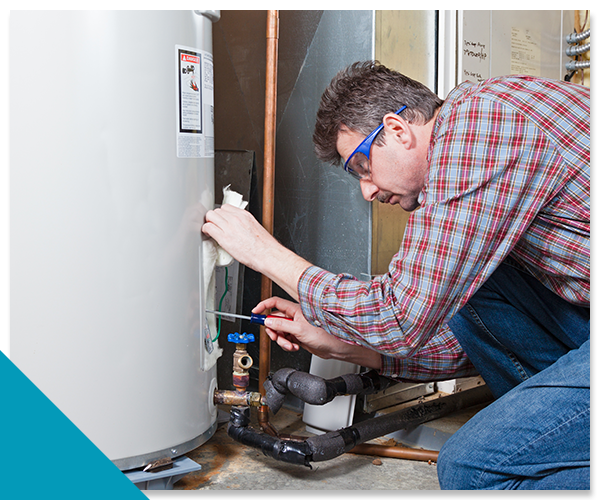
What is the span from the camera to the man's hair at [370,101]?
1408 millimetres

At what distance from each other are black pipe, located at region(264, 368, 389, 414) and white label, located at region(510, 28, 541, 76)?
1529 millimetres

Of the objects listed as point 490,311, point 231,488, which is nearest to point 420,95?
point 490,311

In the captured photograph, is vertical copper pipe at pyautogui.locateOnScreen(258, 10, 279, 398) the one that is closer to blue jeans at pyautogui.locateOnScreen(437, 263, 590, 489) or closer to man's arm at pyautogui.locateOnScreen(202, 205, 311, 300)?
man's arm at pyautogui.locateOnScreen(202, 205, 311, 300)

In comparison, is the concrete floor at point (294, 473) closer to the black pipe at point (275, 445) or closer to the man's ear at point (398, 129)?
the black pipe at point (275, 445)

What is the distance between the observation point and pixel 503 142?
1.17 metres

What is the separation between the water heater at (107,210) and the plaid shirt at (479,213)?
0.38 metres

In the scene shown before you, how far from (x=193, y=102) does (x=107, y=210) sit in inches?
13.1

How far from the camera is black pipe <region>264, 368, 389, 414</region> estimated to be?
1616mm

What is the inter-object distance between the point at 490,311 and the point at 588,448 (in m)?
0.43

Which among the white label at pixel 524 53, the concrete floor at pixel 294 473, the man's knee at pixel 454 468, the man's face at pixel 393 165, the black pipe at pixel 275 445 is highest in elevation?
the white label at pixel 524 53

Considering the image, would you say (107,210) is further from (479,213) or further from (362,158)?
(479,213)

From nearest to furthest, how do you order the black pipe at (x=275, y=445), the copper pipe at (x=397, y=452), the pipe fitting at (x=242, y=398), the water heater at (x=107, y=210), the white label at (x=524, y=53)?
1. the water heater at (x=107, y=210)
2. the black pipe at (x=275, y=445)
3. the pipe fitting at (x=242, y=398)
4. the copper pipe at (x=397, y=452)
5. the white label at (x=524, y=53)

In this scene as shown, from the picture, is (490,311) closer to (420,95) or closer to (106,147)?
(420,95)

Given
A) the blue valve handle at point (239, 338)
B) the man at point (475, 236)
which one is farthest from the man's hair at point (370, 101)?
the blue valve handle at point (239, 338)
